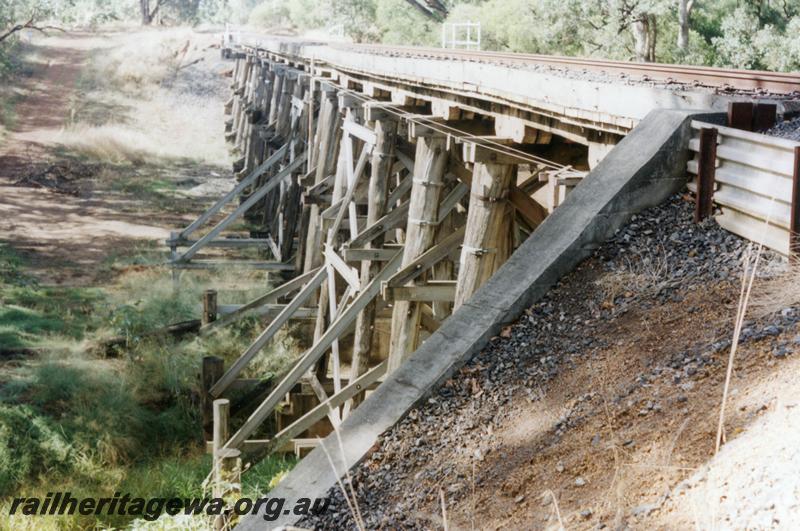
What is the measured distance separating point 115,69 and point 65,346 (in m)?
A: 28.1

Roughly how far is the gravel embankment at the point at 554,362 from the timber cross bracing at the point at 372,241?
2.15 feet

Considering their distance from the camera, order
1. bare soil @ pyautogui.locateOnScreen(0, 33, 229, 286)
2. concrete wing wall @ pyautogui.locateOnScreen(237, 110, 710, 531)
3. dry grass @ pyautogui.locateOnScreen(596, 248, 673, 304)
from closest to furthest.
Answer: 1. concrete wing wall @ pyautogui.locateOnScreen(237, 110, 710, 531)
2. dry grass @ pyautogui.locateOnScreen(596, 248, 673, 304)
3. bare soil @ pyautogui.locateOnScreen(0, 33, 229, 286)

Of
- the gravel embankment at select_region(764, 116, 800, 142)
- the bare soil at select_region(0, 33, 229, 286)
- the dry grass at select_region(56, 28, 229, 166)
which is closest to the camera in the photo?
the gravel embankment at select_region(764, 116, 800, 142)

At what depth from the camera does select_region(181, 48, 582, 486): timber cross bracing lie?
18.5ft

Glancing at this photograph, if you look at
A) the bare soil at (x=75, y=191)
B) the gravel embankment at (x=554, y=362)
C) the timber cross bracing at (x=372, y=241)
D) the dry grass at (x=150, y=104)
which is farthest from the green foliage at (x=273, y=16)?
the gravel embankment at (x=554, y=362)

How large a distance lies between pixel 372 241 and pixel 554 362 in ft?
14.4

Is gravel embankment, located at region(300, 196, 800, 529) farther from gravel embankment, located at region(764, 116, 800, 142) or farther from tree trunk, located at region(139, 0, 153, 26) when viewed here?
tree trunk, located at region(139, 0, 153, 26)

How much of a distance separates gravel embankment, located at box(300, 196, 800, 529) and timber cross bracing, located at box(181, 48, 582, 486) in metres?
0.66

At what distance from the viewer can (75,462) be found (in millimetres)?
7965

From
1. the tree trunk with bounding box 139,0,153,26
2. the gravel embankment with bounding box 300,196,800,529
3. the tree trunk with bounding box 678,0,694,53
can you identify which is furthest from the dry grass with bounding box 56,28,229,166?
the gravel embankment with bounding box 300,196,800,529

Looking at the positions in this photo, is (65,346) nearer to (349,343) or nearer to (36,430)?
(36,430)

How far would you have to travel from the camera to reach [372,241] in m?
8.02

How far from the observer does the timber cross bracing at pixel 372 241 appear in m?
5.65

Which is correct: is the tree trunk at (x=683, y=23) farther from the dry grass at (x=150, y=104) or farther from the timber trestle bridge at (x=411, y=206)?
the dry grass at (x=150, y=104)
